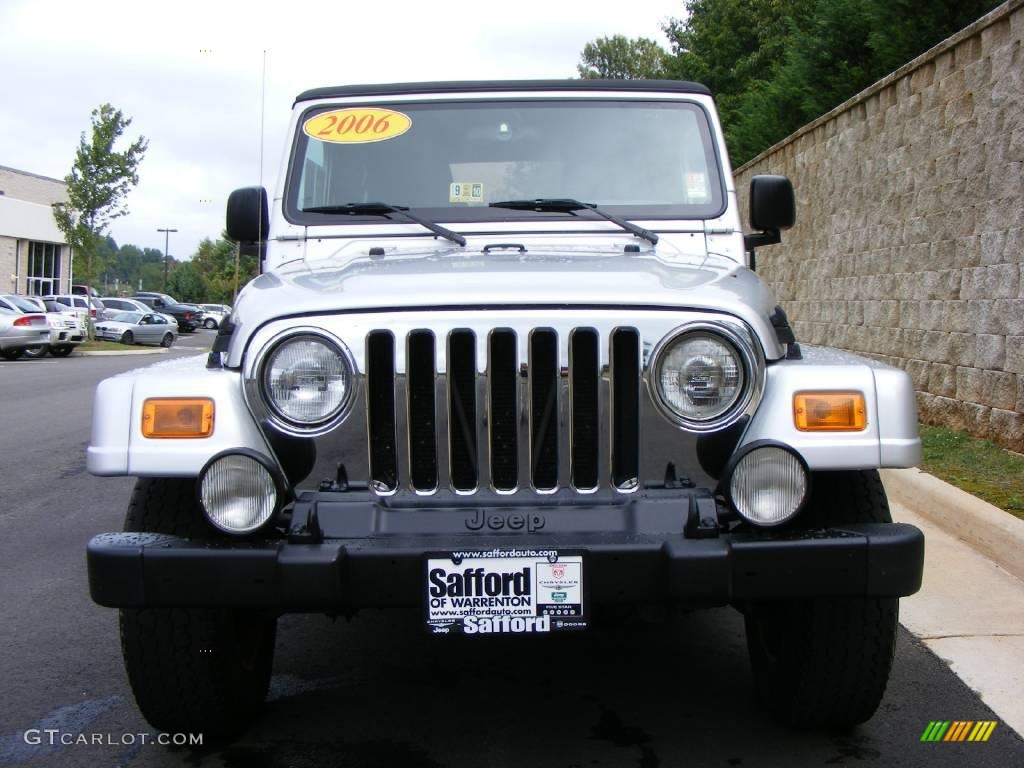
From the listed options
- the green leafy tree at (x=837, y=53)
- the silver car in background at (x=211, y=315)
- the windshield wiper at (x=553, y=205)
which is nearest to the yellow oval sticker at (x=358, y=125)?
the windshield wiper at (x=553, y=205)

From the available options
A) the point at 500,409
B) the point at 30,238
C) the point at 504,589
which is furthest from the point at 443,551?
the point at 30,238

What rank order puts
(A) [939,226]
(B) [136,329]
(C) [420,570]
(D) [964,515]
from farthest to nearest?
(B) [136,329], (A) [939,226], (D) [964,515], (C) [420,570]

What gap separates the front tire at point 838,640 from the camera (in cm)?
306

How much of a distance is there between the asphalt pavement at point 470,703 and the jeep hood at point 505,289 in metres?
1.17

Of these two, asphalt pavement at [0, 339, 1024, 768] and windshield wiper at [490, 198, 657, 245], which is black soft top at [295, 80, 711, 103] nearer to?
windshield wiper at [490, 198, 657, 245]

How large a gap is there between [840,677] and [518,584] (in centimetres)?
99

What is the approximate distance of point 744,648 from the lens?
429 centimetres

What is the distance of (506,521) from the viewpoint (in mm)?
2924

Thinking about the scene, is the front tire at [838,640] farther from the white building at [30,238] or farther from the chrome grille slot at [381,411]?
the white building at [30,238]

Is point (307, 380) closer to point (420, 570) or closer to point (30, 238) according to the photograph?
point (420, 570)

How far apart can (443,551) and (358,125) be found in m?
2.31

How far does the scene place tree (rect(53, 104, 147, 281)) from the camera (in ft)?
115

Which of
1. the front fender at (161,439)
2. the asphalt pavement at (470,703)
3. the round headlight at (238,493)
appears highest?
the front fender at (161,439)

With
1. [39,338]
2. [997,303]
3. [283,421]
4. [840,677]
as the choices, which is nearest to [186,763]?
[283,421]
